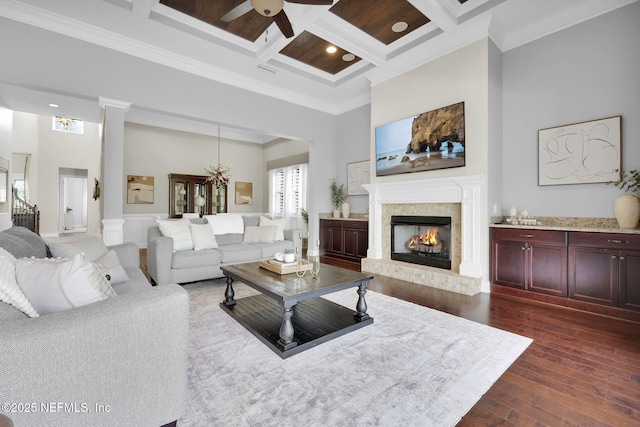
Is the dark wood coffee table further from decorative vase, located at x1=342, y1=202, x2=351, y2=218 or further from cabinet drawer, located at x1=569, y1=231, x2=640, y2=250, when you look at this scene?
decorative vase, located at x1=342, y1=202, x2=351, y2=218

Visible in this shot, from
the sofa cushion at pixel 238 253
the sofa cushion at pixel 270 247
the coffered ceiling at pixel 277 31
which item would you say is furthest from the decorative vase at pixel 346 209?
the coffered ceiling at pixel 277 31

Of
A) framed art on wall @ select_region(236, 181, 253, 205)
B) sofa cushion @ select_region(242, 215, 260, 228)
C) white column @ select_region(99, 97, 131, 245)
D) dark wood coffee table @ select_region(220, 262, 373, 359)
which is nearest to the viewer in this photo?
dark wood coffee table @ select_region(220, 262, 373, 359)

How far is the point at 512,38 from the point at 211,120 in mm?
4891

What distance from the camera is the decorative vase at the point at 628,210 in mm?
3051

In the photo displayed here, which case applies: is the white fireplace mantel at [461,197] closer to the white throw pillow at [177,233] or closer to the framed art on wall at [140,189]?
the white throw pillow at [177,233]

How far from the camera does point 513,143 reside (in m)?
4.16

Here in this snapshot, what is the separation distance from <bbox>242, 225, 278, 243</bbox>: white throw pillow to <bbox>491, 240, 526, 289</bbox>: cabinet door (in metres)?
3.47

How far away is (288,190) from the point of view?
8.90 m

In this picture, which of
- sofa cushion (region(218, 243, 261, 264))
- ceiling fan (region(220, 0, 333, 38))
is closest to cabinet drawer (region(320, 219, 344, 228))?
sofa cushion (region(218, 243, 261, 264))

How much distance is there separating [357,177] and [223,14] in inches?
152

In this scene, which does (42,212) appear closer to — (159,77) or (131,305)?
(159,77)

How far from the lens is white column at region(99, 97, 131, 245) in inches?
167

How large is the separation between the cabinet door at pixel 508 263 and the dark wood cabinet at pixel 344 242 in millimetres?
2340

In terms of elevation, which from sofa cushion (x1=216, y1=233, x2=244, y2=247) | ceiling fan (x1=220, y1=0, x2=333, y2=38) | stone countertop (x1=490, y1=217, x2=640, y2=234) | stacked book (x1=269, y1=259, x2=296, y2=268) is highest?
ceiling fan (x1=220, y1=0, x2=333, y2=38)
